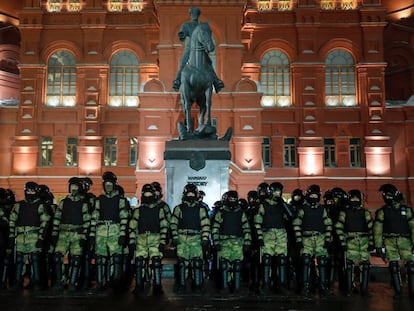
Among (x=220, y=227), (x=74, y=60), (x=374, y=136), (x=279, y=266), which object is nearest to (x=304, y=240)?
(x=279, y=266)

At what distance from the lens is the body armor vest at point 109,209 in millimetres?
10094

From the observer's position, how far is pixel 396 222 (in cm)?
978

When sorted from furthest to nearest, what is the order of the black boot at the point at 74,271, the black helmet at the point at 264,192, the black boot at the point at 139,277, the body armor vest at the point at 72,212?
the black helmet at the point at 264,192, the body armor vest at the point at 72,212, the black boot at the point at 74,271, the black boot at the point at 139,277

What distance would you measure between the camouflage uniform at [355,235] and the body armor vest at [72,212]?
541cm

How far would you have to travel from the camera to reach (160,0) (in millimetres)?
30016

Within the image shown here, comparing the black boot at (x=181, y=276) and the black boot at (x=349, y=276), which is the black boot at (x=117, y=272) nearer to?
the black boot at (x=181, y=276)

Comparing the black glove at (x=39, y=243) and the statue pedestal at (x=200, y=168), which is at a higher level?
the statue pedestal at (x=200, y=168)

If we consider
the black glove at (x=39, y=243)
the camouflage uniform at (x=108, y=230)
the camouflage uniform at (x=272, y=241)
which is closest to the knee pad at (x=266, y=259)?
the camouflage uniform at (x=272, y=241)

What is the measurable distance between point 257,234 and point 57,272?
4.18 metres

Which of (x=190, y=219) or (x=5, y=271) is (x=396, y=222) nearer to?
(x=190, y=219)

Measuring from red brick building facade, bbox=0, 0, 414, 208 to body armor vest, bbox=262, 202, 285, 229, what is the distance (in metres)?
20.9

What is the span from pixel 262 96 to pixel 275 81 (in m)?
2.83

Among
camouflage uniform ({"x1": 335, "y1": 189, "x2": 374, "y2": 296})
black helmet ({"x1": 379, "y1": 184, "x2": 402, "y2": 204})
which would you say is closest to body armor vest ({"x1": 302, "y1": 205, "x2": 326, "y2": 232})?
camouflage uniform ({"x1": 335, "y1": 189, "x2": 374, "y2": 296})

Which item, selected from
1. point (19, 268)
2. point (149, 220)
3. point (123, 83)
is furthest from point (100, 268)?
point (123, 83)
